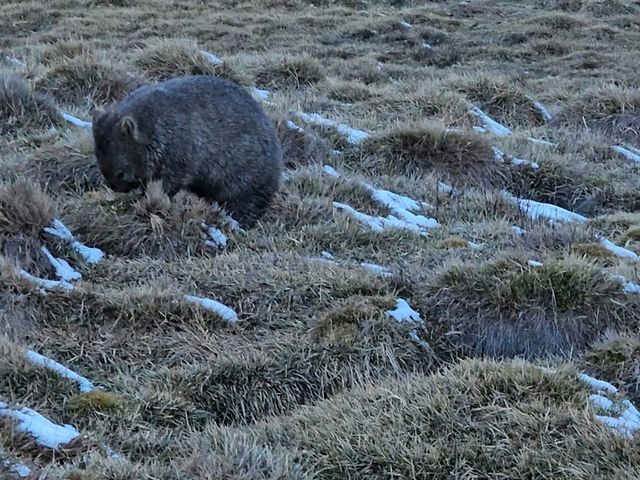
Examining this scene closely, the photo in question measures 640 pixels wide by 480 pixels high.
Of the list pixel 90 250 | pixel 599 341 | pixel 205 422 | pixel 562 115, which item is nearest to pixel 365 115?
pixel 562 115

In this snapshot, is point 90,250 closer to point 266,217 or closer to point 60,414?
point 266,217

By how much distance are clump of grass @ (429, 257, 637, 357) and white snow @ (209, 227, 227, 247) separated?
1454 millimetres

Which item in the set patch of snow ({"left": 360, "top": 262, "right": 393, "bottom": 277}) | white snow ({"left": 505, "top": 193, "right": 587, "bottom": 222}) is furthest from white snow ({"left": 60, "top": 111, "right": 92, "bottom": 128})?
white snow ({"left": 505, "top": 193, "right": 587, "bottom": 222})

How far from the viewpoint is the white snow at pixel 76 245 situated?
17.6 feet

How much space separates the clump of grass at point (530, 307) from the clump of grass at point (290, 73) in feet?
17.9

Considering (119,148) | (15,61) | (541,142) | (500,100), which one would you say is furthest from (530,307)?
(15,61)

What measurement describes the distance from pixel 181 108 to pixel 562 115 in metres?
5.22

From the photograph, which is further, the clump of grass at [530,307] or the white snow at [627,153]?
the white snow at [627,153]

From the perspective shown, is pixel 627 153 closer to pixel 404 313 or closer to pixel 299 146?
pixel 299 146

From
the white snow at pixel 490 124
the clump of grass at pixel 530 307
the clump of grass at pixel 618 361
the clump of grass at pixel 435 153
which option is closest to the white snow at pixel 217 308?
Answer: the clump of grass at pixel 530 307

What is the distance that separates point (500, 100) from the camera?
987 centimetres

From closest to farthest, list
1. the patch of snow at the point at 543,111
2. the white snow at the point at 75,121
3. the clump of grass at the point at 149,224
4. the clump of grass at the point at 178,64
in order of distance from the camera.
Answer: the clump of grass at the point at 149,224
the white snow at the point at 75,121
the clump of grass at the point at 178,64
the patch of snow at the point at 543,111

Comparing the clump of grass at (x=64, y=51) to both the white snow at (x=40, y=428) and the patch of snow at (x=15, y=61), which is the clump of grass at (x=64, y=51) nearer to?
the patch of snow at (x=15, y=61)

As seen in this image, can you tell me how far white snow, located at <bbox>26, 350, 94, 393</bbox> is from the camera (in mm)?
4016
